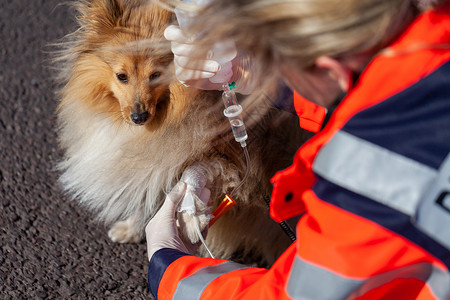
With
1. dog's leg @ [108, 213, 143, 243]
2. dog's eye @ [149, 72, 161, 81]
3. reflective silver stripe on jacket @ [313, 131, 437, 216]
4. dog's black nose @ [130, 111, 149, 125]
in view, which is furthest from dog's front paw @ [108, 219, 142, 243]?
reflective silver stripe on jacket @ [313, 131, 437, 216]

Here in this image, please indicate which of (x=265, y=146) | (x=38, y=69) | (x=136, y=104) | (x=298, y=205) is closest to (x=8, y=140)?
(x=38, y=69)

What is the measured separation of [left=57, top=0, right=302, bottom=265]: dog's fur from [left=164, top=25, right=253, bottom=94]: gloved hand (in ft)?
0.52

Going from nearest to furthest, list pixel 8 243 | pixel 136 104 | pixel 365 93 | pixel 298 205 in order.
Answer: pixel 365 93 < pixel 298 205 < pixel 136 104 < pixel 8 243

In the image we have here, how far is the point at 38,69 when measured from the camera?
10.7 feet

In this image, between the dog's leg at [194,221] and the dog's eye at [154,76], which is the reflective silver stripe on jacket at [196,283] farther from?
the dog's eye at [154,76]

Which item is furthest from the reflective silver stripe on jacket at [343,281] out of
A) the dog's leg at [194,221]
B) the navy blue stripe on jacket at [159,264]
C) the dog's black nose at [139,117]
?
the dog's black nose at [139,117]

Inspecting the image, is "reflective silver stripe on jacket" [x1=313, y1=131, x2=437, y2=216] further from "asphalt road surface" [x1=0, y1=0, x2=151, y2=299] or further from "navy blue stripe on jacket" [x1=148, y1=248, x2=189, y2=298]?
"asphalt road surface" [x1=0, y1=0, x2=151, y2=299]

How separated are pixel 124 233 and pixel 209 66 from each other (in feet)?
3.73

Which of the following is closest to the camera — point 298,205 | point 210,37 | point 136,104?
point 210,37

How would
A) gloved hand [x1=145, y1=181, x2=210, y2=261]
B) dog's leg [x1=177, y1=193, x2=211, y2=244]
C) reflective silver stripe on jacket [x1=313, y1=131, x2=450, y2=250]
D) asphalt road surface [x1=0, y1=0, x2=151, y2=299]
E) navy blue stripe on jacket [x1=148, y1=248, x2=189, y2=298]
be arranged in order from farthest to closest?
asphalt road surface [x1=0, y1=0, x2=151, y2=299], dog's leg [x1=177, y1=193, x2=211, y2=244], gloved hand [x1=145, y1=181, x2=210, y2=261], navy blue stripe on jacket [x1=148, y1=248, x2=189, y2=298], reflective silver stripe on jacket [x1=313, y1=131, x2=450, y2=250]

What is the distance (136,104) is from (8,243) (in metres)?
0.97

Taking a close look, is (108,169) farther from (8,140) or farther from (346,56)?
(346,56)

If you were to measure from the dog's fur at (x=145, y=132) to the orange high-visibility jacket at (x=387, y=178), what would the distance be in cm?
92

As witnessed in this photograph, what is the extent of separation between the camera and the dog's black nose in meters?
1.91
